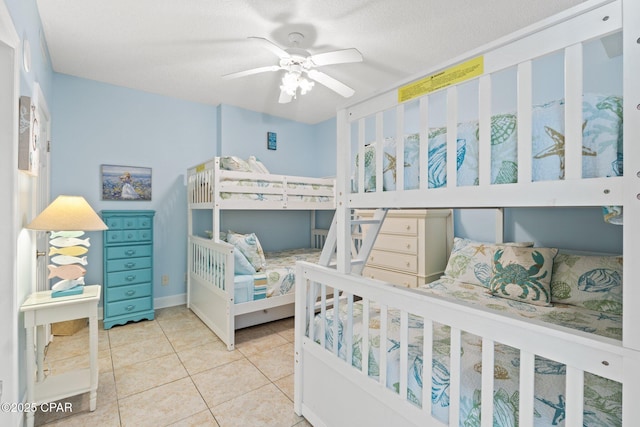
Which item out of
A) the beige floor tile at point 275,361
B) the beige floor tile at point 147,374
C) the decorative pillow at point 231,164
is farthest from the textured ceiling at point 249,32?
the beige floor tile at point 147,374

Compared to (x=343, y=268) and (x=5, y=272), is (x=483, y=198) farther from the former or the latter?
(x=5, y=272)

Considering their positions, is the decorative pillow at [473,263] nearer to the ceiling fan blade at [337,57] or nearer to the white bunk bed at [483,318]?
the white bunk bed at [483,318]

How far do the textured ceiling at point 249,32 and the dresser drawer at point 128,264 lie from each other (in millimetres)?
1817

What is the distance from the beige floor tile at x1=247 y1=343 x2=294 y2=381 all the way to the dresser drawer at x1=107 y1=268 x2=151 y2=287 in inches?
57.6

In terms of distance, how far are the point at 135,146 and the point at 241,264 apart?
74.2 inches

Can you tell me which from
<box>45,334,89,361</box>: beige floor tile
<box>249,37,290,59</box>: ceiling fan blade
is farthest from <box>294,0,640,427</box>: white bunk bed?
<box>45,334,89,361</box>: beige floor tile

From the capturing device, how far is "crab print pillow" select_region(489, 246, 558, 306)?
197cm

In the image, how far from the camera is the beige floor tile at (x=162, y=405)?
1689 mm

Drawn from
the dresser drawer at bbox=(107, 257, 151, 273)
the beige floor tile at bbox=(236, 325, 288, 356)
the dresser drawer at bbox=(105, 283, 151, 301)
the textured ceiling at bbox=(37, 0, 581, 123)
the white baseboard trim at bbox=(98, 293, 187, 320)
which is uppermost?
the textured ceiling at bbox=(37, 0, 581, 123)

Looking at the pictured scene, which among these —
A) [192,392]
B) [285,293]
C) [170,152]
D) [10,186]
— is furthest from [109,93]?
[192,392]

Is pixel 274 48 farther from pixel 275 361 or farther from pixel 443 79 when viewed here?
pixel 275 361

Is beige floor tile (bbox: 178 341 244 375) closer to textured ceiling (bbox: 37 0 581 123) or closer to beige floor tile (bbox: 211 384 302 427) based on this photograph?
beige floor tile (bbox: 211 384 302 427)

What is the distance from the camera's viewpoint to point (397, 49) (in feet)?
8.20

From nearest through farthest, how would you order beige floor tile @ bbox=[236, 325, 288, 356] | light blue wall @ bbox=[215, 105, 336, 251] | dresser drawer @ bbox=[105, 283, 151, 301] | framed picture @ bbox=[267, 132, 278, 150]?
beige floor tile @ bbox=[236, 325, 288, 356], dresser drawer @ bbox=[105, 283, 151, 301], light blue wall @ bbox=[215, 105, 336, 251], framed picture @ bbox=[267, 132, 278, 150]
